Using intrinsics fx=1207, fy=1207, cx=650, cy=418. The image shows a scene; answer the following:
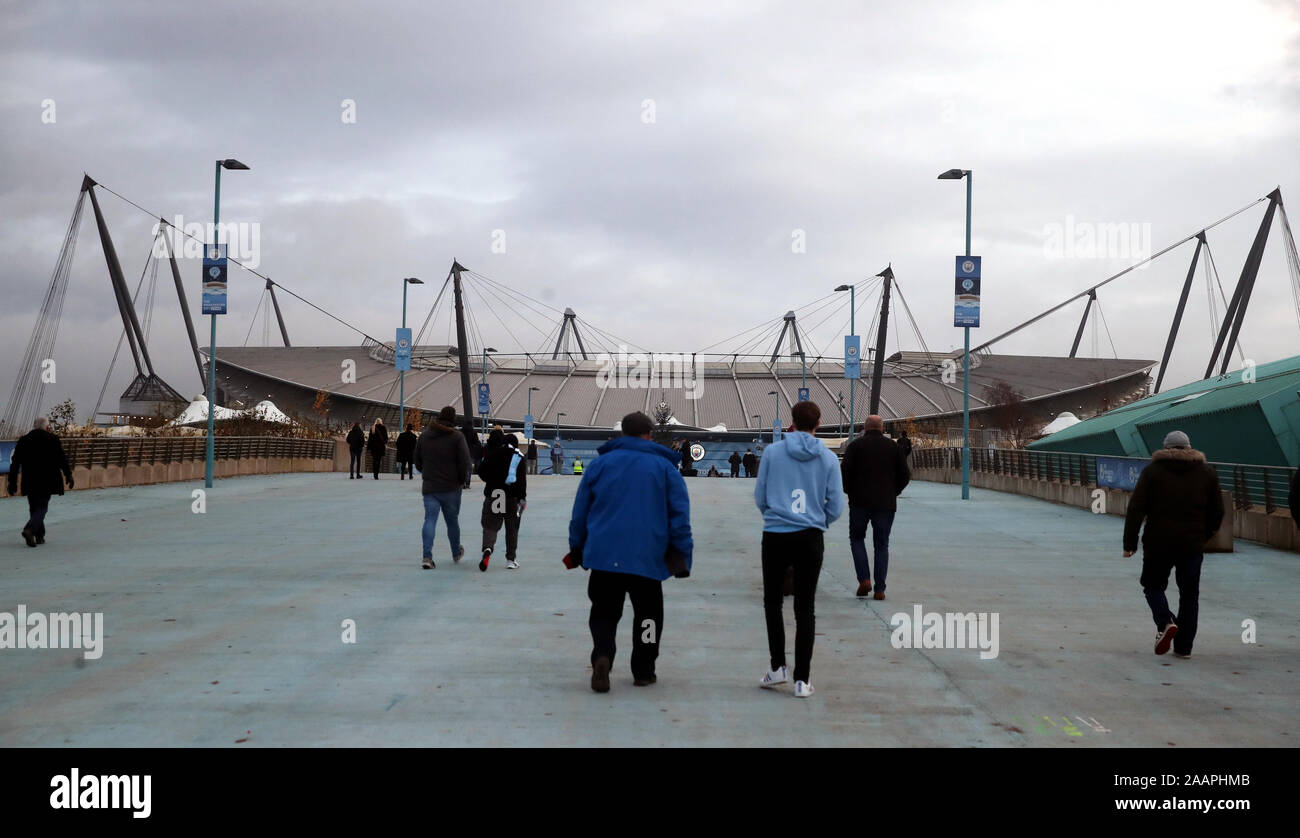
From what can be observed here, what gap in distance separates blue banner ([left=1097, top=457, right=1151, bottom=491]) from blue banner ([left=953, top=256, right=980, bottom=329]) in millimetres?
5502

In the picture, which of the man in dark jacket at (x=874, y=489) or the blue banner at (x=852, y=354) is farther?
the blue banner at (x=852, y=354)

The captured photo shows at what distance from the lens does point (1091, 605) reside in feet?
37.3

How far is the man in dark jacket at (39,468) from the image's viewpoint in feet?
50.0

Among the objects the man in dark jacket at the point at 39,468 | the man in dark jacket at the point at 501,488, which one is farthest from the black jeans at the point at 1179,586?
the man in dark jacket at the point at 39,468

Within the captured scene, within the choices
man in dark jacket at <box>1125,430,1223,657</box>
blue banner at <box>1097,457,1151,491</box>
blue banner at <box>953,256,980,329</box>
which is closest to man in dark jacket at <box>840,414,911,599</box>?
man in dark jacket at <box>1125,430,1223,657</box>

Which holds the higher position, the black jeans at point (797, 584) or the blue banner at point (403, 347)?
the blue banner at point (403, 347)

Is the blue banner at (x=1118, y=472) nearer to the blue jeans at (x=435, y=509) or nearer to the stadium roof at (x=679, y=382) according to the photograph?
the blue jeans at (x=435, y=509)

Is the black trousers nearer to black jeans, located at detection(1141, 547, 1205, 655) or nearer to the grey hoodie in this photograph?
black jeans, located at detection(1141, 547, 1205, 655)

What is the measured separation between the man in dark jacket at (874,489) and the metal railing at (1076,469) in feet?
12.5

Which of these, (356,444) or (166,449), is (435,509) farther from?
(356,444)

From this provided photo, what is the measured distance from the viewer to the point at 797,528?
23.7ft

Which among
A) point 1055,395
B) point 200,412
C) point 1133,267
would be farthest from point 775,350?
point 200,412
